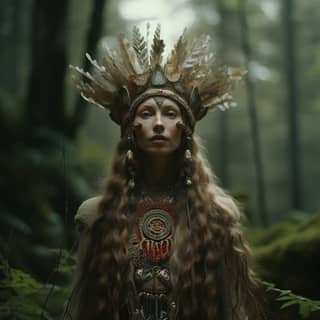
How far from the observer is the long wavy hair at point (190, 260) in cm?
326

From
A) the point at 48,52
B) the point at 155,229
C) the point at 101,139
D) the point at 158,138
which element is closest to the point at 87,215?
the point at 155,229

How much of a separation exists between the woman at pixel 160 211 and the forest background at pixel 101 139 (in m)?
0.24

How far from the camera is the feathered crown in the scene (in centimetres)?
352

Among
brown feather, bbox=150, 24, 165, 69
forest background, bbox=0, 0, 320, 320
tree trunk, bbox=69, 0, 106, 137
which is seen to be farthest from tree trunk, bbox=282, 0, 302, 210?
brown feather, bbox=150, 24, 165, 69

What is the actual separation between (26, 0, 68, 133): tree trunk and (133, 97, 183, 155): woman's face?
209 inches

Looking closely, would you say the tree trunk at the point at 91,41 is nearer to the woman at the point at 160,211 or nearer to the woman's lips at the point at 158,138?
the woman at the point at 160,211

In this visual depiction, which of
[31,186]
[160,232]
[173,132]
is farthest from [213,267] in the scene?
[31,186]

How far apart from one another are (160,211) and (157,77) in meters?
0.77

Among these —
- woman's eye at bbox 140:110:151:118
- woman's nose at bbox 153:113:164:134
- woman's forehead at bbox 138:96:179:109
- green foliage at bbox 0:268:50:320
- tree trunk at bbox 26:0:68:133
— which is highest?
tree trunk at bbox 26:0:68:133

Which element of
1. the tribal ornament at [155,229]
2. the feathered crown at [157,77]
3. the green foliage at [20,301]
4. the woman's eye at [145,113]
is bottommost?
the green foliage at [20,301]

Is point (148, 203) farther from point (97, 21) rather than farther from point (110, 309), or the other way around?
point (97, 21)

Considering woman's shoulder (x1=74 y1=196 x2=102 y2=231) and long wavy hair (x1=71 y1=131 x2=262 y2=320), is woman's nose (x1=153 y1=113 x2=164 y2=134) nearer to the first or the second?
long wavy hair (x1=71 y1=131 x2=262 y2=320)

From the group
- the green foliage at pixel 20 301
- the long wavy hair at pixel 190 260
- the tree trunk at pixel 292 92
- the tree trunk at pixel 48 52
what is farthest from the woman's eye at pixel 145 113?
the tree trunk at pixel 292 92

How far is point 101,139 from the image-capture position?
19641mm
